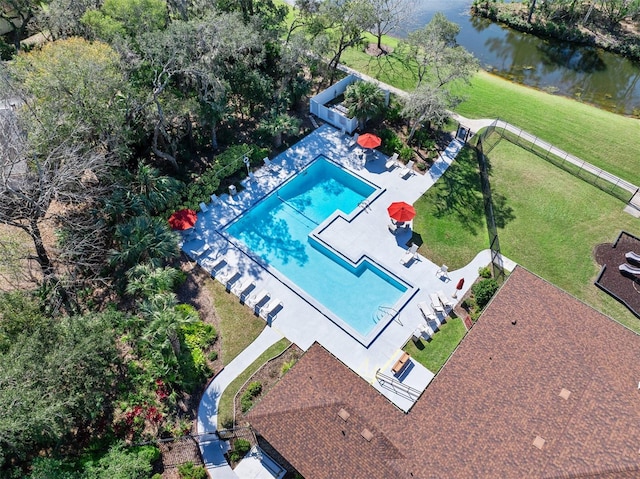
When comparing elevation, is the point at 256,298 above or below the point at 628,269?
above

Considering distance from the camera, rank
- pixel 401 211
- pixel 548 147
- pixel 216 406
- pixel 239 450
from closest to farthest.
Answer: pixel 239 450 → pixel 216 406 → pixel 401 211 → pixel 548 147

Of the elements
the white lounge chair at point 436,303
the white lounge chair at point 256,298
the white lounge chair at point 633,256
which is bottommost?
the white lounge chair at point 633,256

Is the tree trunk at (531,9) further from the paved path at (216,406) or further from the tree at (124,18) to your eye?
the paved path at (216,406)

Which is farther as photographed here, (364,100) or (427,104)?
(364,100)

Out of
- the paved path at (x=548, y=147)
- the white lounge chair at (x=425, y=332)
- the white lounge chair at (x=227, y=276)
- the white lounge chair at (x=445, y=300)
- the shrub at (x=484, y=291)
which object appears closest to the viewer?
the white lounge chair at (x=425, y=332)

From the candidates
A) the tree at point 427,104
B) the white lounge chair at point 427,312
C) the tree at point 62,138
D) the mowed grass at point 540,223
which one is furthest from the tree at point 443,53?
the tree at point 62,138

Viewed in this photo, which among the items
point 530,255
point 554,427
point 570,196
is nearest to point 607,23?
point 570,196

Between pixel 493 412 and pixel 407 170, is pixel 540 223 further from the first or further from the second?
pixel 493 412

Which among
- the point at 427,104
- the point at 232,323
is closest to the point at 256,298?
the point at 232,323
